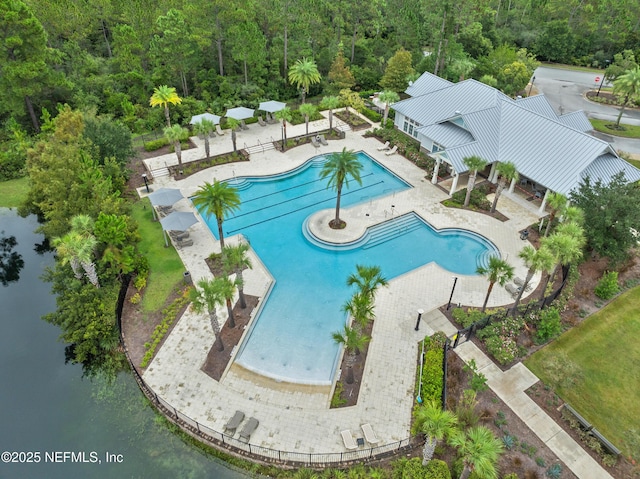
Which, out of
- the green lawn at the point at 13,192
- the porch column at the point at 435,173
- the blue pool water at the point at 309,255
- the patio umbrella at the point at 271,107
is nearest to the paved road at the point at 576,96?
the porch column at the point at 435,173

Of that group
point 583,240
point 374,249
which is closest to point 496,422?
point 583,240

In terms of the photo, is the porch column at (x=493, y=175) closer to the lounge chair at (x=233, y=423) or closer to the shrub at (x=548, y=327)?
the shrub at (x=548, y=327)

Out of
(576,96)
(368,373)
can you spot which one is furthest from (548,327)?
(576,96)

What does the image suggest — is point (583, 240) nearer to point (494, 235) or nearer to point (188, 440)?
point (494, 235)

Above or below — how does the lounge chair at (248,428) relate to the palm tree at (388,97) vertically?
below

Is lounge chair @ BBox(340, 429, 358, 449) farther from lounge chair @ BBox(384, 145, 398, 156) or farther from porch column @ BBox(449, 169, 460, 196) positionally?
lounge chair @ BBox(384, 145, 398, 156)
